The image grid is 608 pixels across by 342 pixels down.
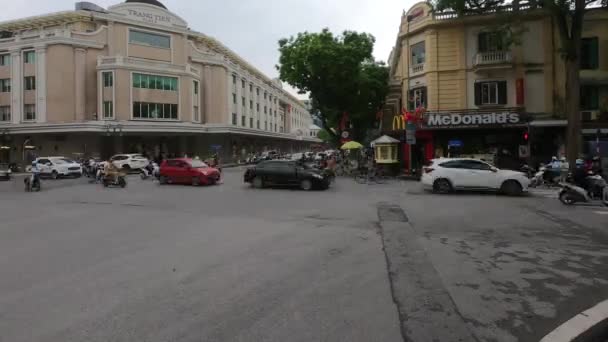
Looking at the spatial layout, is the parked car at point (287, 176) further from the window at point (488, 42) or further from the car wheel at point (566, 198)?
the window at point (488, 42)

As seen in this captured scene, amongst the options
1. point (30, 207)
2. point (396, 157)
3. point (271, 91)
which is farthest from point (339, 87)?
point (271, 91)

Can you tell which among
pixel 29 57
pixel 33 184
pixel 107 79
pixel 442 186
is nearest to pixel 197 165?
pixel 33 184

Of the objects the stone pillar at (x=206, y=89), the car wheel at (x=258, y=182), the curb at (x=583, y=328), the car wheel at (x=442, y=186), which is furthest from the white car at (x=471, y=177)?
the stone pillar at (x=206, y=89)

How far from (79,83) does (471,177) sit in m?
39.8

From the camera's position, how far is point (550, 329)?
4.15 metres

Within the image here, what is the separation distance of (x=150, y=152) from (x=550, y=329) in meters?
46.0

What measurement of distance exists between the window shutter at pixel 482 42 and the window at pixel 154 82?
3086 cm

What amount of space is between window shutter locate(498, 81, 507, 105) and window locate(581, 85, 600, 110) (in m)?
4.21

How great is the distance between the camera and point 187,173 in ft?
75.2

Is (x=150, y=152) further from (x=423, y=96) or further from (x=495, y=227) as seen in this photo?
(x=495, y=227)

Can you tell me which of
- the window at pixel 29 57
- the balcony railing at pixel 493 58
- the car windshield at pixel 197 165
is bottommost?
the car windshield at pixel 197 165

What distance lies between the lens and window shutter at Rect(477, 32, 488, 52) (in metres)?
26.1

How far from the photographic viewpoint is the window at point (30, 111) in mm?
42281

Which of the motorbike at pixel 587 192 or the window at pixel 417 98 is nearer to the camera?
the motorbike at pixel 587 192
